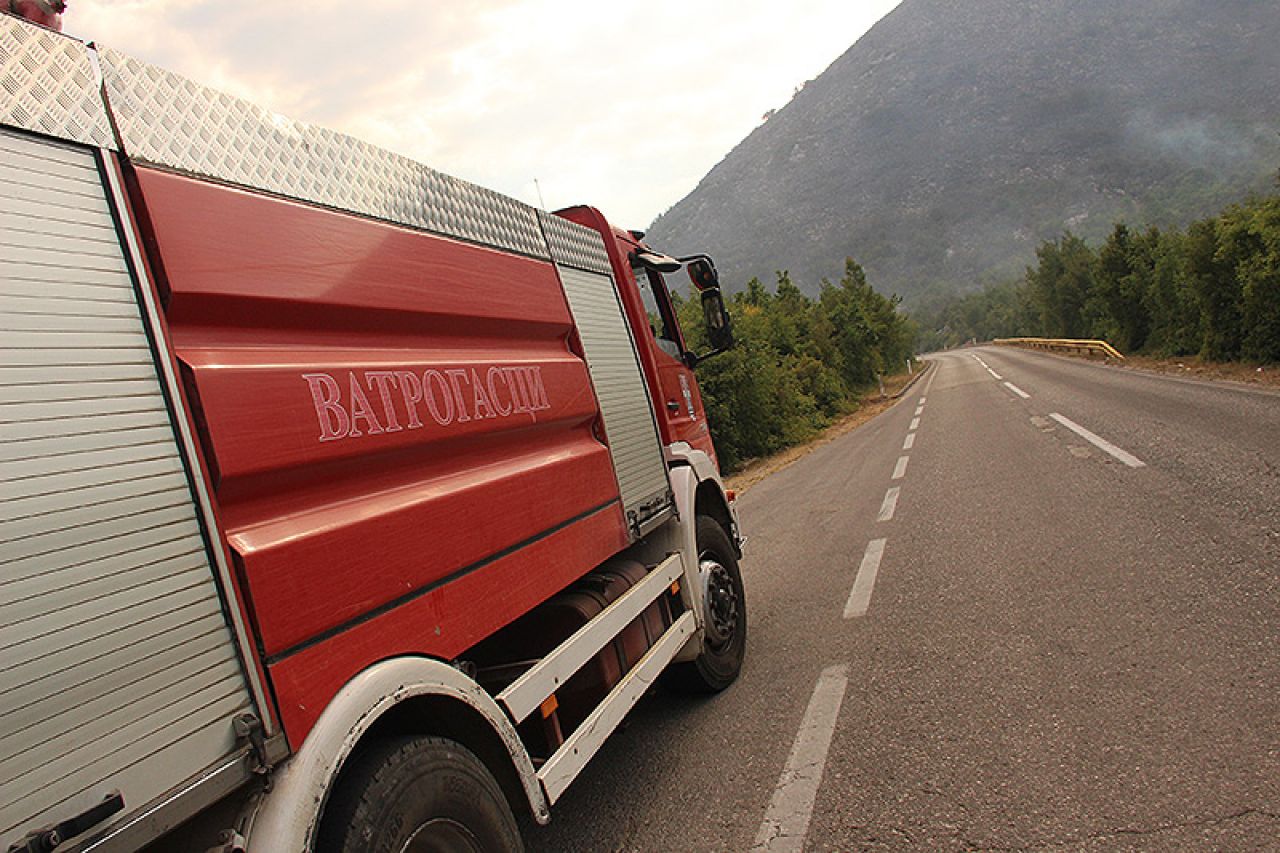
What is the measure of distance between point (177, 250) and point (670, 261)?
12.0 feet

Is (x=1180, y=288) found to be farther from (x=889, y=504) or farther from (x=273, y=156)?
(x=273, y=156)

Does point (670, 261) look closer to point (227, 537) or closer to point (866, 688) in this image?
point (866, 688)

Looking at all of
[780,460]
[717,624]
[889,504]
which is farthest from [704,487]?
[780,460]

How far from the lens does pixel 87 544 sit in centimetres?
145

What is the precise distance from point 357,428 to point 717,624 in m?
2.92

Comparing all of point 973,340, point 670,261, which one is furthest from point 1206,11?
point 670,261

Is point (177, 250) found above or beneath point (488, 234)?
beneath

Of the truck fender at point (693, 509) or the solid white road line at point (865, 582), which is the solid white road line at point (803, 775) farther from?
the solid white road line at point (865, 582)

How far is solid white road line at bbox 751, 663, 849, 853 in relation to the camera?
286 cm

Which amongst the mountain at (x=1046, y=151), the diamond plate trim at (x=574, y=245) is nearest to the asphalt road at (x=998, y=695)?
the diamond plate trim at (x=574, y=245)

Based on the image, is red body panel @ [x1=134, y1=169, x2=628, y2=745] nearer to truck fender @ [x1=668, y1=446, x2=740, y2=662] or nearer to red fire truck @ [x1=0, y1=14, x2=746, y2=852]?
red fire truck @ [x1=0, y1=14, x2=746, y2=852]

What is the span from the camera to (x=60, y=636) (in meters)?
1.37

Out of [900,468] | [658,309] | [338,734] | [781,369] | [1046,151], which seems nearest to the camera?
[338,734]

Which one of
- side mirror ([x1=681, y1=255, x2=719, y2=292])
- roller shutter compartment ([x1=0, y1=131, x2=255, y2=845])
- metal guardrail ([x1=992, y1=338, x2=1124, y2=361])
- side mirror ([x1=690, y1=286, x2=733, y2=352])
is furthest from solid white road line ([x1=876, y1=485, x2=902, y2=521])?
metal guardrail ([x1=992, y1=338, x2=1124, y2=361])
